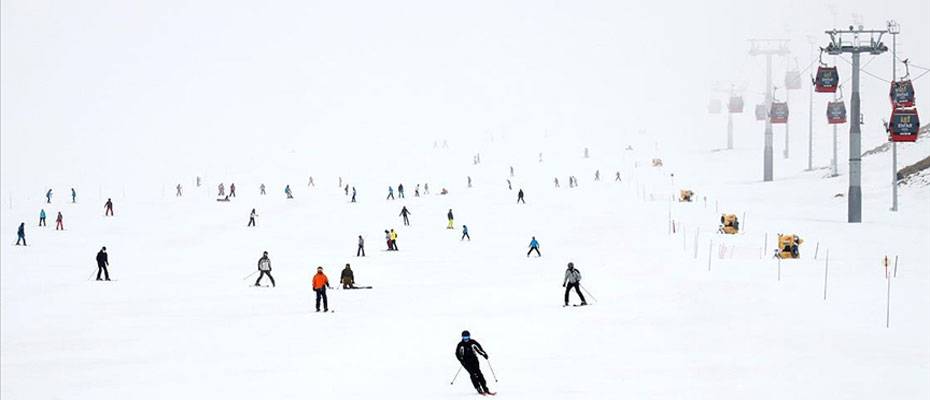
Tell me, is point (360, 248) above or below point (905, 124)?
below

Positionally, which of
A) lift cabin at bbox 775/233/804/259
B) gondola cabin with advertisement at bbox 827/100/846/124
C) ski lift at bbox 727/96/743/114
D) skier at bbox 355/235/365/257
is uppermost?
ski lift at bbox 727/96/743/114

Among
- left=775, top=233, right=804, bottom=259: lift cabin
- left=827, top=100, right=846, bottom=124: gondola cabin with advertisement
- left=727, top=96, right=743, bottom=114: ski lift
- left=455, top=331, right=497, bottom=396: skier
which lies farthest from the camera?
left=727, top=96, right=743, bottom=114: ski lift

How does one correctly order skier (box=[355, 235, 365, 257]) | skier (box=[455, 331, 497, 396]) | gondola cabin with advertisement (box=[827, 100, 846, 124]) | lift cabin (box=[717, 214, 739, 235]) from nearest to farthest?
skier (box=[455, 331, 497, 396])
skier (box=[355, 235, 365, 257])
lift cabin (box=[717, 214, 739, 235])
gondola cabin with advertisement (box=[827, 100, 846, 124])

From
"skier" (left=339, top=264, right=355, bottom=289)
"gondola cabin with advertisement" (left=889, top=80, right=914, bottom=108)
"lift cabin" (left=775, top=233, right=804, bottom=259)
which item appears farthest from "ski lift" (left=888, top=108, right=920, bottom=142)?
"skier" (left=339, top=264, right=355, bottom=289)

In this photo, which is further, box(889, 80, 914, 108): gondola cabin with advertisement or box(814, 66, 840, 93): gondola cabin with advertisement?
box(814, 66, 840, 93): gondola cabin with advertisement

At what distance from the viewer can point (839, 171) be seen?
236 feet

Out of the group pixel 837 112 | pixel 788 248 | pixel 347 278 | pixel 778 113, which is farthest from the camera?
pixel 778 113

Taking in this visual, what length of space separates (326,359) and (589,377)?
5702 mm

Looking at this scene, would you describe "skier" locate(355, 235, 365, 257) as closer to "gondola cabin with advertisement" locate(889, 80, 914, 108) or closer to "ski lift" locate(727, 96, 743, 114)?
"gondola cabin with advertisement" locate(889, 80, 914, 108)

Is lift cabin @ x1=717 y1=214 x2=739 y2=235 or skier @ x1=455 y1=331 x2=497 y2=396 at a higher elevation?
lift cabin @ x1=717 y1=214 x2=739 y2=235

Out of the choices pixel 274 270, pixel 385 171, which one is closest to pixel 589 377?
pixel 274 270

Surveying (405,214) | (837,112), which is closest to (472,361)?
(405,214)

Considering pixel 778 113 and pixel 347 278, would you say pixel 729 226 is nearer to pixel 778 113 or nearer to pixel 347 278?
pixel 347 278

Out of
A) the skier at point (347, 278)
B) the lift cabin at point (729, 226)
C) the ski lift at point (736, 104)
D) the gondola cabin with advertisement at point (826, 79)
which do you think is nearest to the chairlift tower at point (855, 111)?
the gondola cabin with advertisement at point (826, 79)
